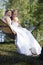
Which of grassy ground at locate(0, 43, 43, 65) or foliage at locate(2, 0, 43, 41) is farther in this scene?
foliage at locate(2, 0, 43, 41)

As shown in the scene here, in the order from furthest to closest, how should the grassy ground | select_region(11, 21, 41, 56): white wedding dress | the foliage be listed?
the foliage → select_region(11, 21, 41, 56): white wedding dress → the grassy ground

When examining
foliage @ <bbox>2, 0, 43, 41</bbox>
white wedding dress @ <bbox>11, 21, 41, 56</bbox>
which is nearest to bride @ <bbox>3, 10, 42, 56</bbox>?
white wedding dress @ <bbox>11, 21, 41, 56</bbox>

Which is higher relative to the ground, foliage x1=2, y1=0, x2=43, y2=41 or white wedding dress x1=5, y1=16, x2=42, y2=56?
white wedding dress x1=5, y1=16, x2=42, y2=56

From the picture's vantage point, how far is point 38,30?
28.7 meters

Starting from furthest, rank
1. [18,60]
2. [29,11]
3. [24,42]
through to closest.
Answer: [29,11] → [24,42] → [18,60]

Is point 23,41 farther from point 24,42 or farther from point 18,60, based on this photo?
point 18,60

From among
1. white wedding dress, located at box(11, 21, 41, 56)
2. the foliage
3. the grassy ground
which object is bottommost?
the foliage

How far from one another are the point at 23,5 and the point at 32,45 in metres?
13.5

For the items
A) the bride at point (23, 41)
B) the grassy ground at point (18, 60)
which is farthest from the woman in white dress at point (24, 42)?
the grassy ground at point (18, 60)

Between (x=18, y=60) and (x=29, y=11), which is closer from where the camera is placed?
(x=18, y=60)

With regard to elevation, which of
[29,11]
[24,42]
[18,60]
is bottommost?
[29,11]

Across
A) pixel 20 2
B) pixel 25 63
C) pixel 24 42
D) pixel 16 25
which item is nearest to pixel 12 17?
pixel 16 25

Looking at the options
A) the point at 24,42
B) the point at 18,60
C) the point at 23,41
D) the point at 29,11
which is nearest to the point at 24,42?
the point at 24,42

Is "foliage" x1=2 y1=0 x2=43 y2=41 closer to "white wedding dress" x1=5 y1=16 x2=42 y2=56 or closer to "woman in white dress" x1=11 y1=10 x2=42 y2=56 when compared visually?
"woman in white dress" x1=11 y1=10 x2=42 y2=56
